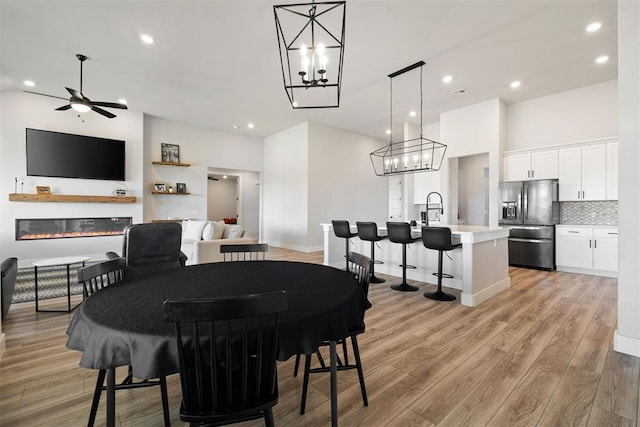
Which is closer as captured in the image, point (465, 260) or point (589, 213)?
point (465, 260)

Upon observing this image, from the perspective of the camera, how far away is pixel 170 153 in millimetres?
7312

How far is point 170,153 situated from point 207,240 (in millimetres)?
3892

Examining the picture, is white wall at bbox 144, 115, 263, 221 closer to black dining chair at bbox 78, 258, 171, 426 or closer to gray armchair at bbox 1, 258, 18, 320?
gray armchair at bbox 1, 258, 18, 320

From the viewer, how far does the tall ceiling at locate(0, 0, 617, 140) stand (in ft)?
10.4

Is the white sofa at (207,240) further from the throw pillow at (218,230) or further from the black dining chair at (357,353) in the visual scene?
the black dining chair at (357,353)

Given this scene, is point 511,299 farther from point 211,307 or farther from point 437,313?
point 211,307

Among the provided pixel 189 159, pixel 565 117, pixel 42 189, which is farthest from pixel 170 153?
pixel 565 117

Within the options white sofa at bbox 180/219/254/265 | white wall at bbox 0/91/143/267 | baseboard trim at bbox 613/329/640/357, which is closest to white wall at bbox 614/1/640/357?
baseboard trim at bbox 613/329/640/357

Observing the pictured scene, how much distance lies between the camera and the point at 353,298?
142cm

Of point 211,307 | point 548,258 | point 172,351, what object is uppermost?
point 211,307

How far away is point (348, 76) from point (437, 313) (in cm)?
391

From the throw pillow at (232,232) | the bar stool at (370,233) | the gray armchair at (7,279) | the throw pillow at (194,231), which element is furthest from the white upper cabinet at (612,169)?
the gray armchair at (7,279)

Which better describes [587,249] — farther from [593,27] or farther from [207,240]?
[207,240]

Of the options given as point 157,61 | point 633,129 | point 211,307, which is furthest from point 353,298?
point 157,61
